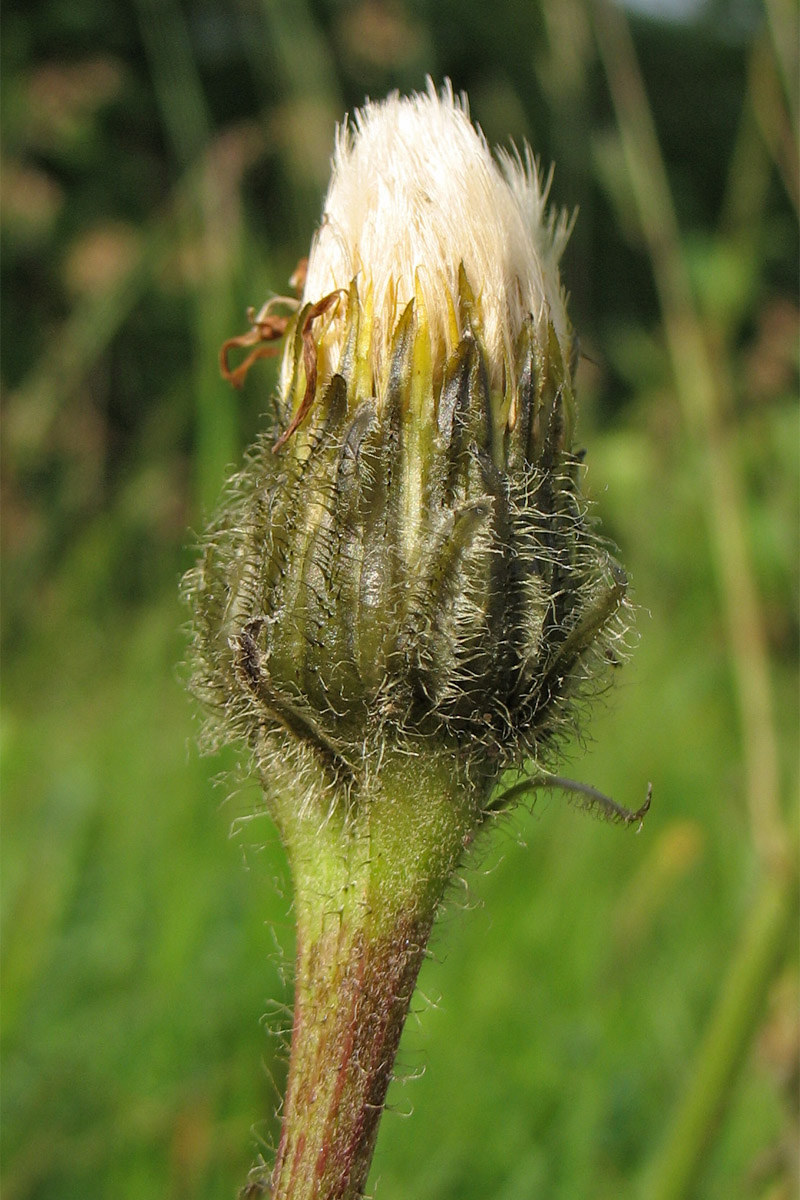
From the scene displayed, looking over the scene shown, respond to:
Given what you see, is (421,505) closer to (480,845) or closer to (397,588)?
(397,588)

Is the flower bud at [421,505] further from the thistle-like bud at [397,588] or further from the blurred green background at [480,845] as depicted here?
the blurred green background at [480,845]

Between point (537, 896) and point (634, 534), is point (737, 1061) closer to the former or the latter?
point (537, 896)

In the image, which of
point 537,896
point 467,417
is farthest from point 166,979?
point 467,417

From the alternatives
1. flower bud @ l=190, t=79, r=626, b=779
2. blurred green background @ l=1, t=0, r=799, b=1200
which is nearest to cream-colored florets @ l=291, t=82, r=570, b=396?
flower bud @ l=190, t=79, r=626, b=779

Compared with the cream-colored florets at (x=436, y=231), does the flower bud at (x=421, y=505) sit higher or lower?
lower

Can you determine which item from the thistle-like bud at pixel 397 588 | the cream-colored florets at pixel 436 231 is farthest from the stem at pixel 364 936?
the cream-colored florets at pixel 436 231

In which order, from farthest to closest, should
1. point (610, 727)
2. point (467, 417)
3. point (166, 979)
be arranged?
point (610, 727) → point (166, 979) → point (467, 417)

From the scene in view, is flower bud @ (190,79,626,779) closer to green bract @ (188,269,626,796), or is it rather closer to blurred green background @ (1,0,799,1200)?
green bract @ (188,269,626,796)
